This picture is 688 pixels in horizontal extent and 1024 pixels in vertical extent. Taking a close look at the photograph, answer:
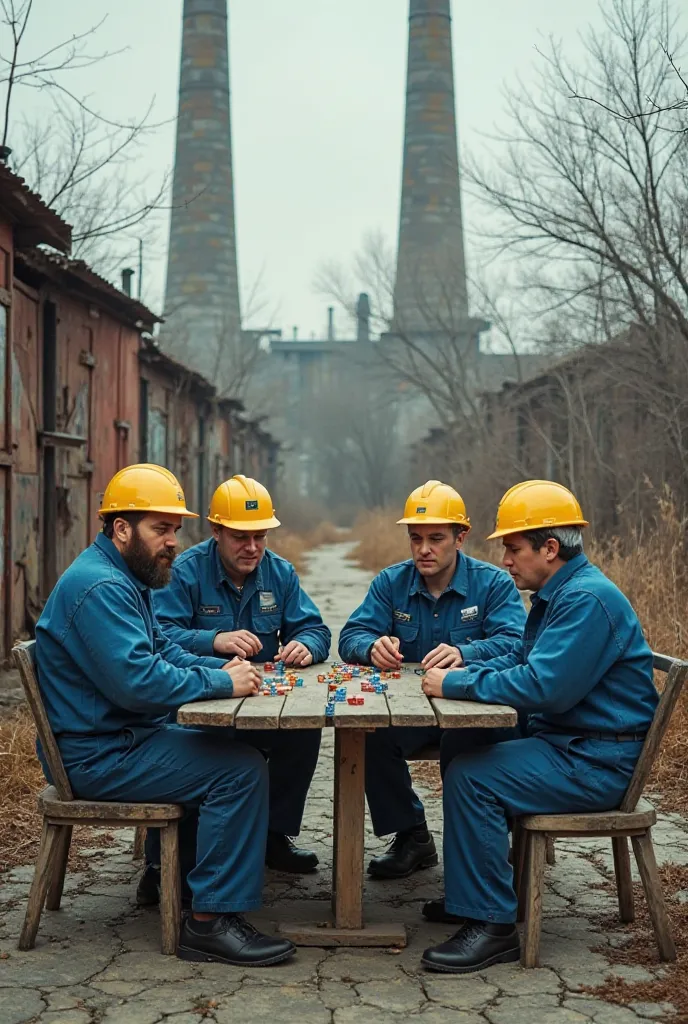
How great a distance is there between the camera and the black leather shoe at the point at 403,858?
206 inches

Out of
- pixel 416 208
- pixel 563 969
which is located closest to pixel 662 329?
pixel 563 969

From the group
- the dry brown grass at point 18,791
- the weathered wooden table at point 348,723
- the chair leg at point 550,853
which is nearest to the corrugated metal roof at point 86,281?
the dry brown grass at point 18,791

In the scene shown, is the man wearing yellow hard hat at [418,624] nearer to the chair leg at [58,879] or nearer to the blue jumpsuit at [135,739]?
the blue jumpsuit at [135,739]

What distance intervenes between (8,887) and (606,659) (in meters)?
2.67

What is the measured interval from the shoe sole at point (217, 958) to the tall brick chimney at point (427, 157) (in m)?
36.1

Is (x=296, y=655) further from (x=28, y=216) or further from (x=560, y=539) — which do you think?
(x=28, y=216)

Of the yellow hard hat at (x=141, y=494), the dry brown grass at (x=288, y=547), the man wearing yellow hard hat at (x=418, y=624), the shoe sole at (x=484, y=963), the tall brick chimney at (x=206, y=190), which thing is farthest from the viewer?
the tall brick chimney at (x=206, y=190)

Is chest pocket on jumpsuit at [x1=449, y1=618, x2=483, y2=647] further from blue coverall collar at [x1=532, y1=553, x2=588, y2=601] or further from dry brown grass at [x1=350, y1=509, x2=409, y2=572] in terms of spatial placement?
dry brown grass at [x1=350, y1=509, x2=409, y2=572]

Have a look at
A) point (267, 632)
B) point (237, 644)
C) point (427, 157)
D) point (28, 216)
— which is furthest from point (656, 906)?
point (427, 157)

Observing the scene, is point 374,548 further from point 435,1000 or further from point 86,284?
point 435,1000

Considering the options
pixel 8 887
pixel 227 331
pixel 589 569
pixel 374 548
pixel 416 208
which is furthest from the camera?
pixel 416 208

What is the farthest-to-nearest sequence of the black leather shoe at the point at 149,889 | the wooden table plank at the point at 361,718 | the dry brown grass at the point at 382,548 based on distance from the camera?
1. the dry brown grass at the point at 382,548
2. the black leather shoe at the point at 149,889
3. the wooden table plank at the point at 361,718

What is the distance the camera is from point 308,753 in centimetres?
523

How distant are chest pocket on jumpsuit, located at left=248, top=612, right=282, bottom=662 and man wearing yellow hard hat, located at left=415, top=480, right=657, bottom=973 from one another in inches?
53.5
